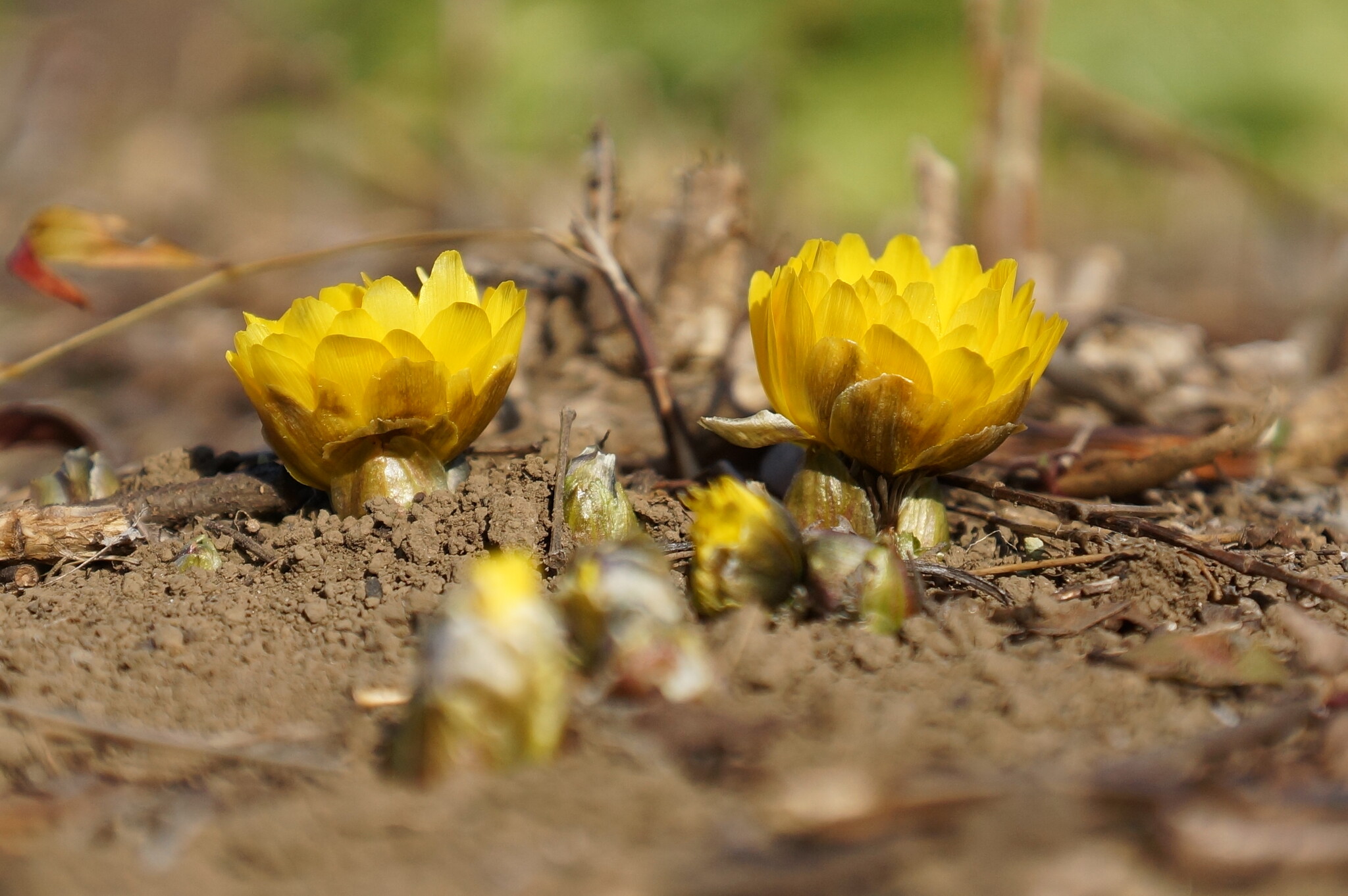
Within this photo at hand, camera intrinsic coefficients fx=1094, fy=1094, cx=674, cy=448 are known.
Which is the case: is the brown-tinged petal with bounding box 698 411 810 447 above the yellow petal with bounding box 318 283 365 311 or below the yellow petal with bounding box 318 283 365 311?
below

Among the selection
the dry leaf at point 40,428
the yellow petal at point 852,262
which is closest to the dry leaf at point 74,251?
the dry leaf at point 40,428

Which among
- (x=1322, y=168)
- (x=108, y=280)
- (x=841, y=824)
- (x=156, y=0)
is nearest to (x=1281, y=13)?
(x=1322, y=168)

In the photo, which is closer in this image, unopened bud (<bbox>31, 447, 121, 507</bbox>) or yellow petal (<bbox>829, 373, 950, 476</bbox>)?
yellow petal (<bbox>829, 373, 950, 476</bbox>)

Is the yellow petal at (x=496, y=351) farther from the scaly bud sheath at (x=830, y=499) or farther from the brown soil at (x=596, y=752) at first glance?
the scaly bud sheath at (x=830, y=499)

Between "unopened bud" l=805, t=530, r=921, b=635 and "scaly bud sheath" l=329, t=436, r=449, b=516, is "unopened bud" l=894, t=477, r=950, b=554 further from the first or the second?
"scaly bud sheath" l=329, t=436, r=449, b=516

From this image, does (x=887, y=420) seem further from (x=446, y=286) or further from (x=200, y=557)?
(x=200, y=557)

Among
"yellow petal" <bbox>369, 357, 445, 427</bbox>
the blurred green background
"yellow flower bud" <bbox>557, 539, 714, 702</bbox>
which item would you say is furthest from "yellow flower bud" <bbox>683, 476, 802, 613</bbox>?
the blurred green background
